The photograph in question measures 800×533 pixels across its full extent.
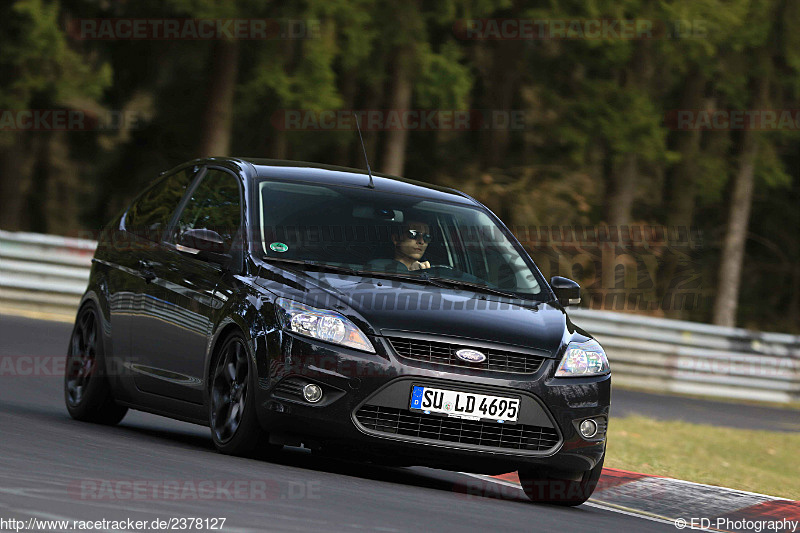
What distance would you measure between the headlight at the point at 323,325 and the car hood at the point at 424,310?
4 centimetres

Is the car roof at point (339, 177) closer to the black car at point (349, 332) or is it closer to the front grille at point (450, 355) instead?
the black car at point (349, 332)

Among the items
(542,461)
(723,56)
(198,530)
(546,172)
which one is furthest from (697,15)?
(198,530)

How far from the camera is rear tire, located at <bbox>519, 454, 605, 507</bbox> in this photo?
321 inches

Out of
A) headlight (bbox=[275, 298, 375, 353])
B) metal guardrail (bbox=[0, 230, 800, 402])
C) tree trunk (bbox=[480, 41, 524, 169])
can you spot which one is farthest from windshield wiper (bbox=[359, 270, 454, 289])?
tree trunk (bbox=[480, 41, 524, 169])

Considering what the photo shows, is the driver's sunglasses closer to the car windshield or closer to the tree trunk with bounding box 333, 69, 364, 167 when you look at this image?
the car windshield

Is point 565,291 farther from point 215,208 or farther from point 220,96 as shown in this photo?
point 220,96

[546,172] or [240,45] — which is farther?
[546,172]

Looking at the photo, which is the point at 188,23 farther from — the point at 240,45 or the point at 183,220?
the point at 183,220

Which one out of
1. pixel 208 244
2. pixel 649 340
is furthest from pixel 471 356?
pixel 649 340

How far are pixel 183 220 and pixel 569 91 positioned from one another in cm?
2048

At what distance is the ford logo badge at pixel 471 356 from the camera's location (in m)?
7.67

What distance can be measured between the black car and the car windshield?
0.04ft

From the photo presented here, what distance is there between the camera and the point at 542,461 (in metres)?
7.89

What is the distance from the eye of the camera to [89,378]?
32.3ft
